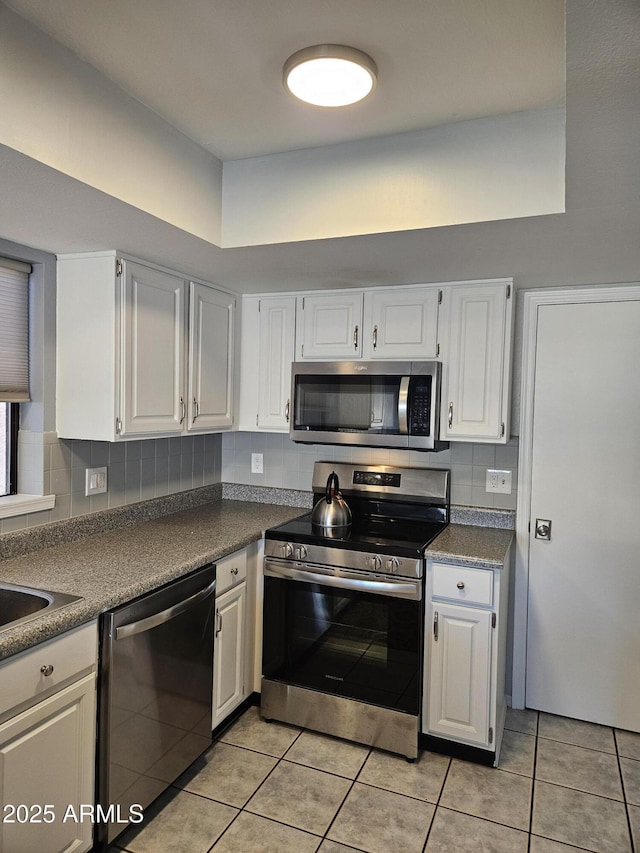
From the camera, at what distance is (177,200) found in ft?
6.38

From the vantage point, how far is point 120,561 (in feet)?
7.00

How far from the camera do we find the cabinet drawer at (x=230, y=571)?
2381mm

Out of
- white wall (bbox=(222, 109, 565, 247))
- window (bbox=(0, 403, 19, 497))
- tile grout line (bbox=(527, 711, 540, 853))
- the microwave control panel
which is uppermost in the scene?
white wall (bbox=(222, 109, 565, 247))

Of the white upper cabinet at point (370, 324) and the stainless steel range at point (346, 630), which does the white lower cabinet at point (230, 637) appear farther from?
the white upper cabinet at point (370, 324)

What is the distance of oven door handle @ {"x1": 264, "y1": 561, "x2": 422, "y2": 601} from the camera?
238cm

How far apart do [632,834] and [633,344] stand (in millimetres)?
1933

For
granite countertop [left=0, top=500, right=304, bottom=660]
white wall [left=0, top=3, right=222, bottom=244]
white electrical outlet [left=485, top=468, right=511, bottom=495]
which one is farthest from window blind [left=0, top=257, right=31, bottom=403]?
white electrical outlet [left=485, top=468, right=511, bottom=495]

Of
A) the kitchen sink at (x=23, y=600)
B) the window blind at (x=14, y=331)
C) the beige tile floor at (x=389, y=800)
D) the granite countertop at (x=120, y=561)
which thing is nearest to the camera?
the granite countertop at (x=120, y=561)

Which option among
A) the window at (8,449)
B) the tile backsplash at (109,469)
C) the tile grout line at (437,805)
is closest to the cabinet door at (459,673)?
the tile grout line at (437,805)

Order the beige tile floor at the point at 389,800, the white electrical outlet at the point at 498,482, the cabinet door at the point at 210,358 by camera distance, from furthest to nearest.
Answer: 1. the white electrical outlet at the point at 498,482
2. the cabinet door at the point at 210,358
3. the beige tile floor at the point at 389,800

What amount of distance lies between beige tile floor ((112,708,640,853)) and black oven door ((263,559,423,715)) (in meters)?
0.26

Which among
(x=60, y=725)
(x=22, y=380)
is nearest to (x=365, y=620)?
(x=60, y=725)

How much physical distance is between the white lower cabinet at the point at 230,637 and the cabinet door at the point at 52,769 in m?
0.70

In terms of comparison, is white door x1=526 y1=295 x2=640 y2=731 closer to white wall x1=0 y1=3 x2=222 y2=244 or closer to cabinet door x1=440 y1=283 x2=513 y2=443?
cabinet door x1=440 y1=283 x2=513 y2=443
